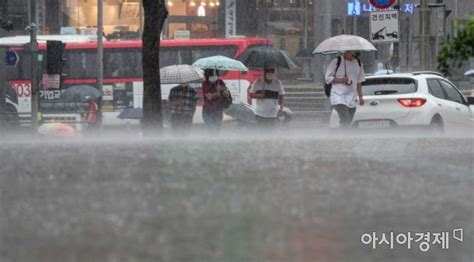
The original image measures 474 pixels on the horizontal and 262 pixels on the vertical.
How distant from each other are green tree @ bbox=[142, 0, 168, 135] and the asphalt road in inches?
351

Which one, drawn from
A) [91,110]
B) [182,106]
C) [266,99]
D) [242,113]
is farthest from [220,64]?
[266,99]

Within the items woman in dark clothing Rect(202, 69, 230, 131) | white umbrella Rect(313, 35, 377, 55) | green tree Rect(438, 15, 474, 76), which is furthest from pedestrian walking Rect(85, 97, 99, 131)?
green tree Rect(438, 15, 474, 76)

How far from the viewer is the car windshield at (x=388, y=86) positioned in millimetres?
16484

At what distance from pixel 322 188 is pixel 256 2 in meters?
37.8

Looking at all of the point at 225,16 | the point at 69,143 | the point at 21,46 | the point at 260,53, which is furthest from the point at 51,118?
the point at 69,143

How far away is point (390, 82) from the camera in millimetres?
16750

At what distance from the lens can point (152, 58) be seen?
16.7m

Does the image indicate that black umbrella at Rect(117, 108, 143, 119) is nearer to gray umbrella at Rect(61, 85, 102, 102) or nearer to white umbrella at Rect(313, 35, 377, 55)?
gray umbrella at Rect(61, 85, 102, 102)

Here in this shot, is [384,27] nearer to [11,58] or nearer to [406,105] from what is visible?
[406,105]

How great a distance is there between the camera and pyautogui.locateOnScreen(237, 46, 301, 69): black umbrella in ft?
64.1

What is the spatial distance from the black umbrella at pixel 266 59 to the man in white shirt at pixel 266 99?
3473 mm

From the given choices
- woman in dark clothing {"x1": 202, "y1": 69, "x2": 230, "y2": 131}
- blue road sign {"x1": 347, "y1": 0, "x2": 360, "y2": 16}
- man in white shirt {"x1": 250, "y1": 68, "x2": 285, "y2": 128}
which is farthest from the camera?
blue road sign {"x1": 347, "y1": 0, "x2": 360, "y2": 16}

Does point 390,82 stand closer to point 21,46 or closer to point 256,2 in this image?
point 21,46

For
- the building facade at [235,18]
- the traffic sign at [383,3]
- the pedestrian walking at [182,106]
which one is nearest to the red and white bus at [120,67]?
the building facade at [235,18]
